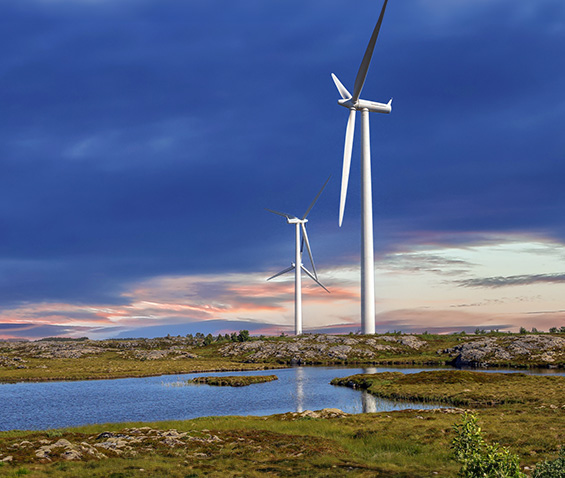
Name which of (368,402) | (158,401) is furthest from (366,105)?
(158,401)

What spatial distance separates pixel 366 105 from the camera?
12900 centimetres

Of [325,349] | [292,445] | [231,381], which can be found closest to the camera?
[292,445]

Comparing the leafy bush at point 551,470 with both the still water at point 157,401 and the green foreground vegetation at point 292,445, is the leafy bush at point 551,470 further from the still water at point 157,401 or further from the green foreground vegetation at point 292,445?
the still water at point 157,401

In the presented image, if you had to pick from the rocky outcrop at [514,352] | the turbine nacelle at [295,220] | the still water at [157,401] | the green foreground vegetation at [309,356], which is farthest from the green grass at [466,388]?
the turbine nacelle at [295,220]

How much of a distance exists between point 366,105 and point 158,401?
94.3 m

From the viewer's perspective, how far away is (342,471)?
80.5 feet

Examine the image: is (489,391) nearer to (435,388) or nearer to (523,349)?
(435,388)

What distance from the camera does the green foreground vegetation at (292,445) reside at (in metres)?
25.3

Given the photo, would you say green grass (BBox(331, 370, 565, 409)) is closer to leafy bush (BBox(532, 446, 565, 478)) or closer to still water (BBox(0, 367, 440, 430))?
still water (BBox(0, 367, 440, 430))

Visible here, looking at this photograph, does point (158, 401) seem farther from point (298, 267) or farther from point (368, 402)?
point (298, 267)

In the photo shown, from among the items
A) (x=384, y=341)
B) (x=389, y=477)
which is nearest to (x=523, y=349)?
(x=384, y=341)

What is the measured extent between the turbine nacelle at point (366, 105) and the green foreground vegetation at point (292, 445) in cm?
9088

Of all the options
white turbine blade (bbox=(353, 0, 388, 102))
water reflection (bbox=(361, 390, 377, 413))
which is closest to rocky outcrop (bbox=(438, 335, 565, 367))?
water reflection (bbox=(361, 390, 377, 413))

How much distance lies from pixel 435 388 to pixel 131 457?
163 ft
